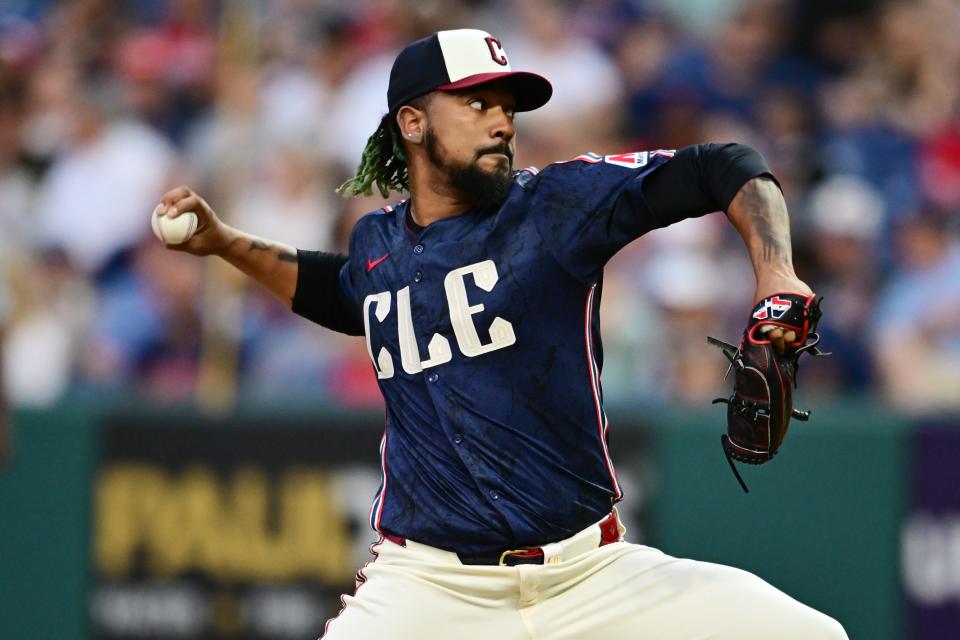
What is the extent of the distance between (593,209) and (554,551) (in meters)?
0.95

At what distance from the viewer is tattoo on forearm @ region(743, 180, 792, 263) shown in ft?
12.1

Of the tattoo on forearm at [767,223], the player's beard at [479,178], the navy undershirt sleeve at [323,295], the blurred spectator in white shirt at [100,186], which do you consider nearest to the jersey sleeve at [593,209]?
the player's beard at [479,178]

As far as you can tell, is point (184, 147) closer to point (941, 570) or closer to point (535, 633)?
point (941, 570)

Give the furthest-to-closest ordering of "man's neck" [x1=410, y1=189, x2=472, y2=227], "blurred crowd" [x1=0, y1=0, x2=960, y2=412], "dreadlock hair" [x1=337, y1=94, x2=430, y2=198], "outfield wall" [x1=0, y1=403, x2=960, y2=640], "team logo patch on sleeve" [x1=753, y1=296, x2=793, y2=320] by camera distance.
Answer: "blurred crowd" [x1=0, y1=0, x2=960, y2=412], "outfield wall" [x1=0, y1=403, x2=960, y2=640], "dreadlock hair" [x1=337, y1=94, x2=430, y2=198], "man's neck" [x1=410, y1=189, x2=472, y2=227], "team logo patch on sleeve" [x1=753, y1=296, x2=793, y2=320]

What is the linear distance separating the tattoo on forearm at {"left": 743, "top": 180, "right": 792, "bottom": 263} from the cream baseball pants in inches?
36.8

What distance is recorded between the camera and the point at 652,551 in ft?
13.9

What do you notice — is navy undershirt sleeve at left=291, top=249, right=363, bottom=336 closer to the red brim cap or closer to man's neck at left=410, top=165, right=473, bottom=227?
man's neck at left=410, top=165, right=473, bottom=227

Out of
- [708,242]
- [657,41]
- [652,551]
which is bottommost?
[652,551]

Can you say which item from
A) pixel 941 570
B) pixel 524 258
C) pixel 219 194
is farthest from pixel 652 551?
pixel 219 194

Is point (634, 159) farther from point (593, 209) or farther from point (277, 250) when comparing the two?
point (277, 250)

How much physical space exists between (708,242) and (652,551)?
4.32 m

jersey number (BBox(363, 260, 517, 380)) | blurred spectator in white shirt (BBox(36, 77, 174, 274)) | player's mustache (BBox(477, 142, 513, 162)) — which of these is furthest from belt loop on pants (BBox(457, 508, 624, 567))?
blurred spectator in white shirt (BBox(36, 77, 174, 274))

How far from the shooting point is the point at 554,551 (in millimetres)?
4137

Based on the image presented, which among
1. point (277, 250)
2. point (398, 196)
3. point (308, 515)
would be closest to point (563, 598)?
point (277, 250)
